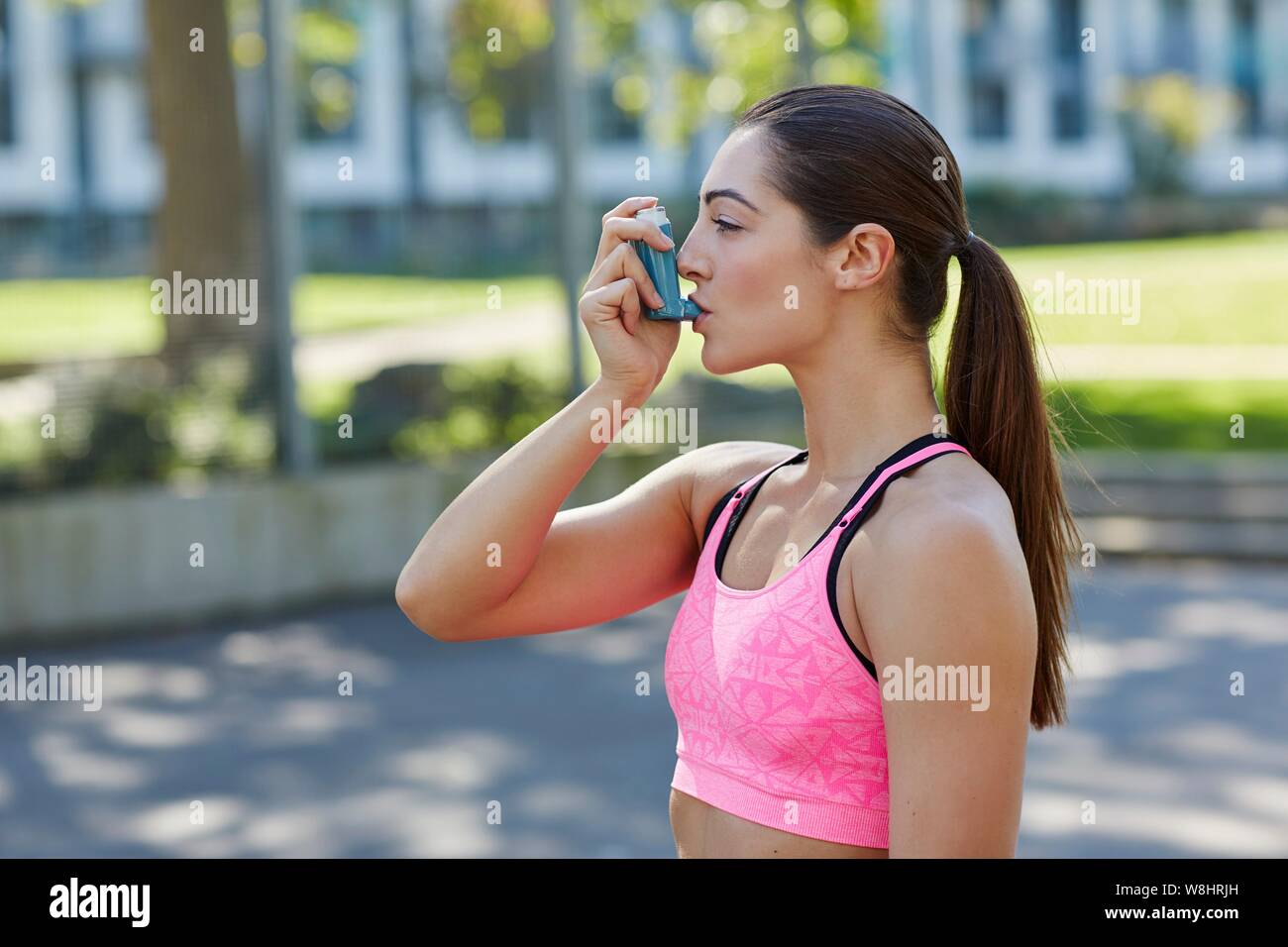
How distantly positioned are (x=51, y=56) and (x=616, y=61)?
396 centimetres

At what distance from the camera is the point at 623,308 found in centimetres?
222

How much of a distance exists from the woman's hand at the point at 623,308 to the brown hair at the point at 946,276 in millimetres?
228

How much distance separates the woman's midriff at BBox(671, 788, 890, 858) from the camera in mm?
1961

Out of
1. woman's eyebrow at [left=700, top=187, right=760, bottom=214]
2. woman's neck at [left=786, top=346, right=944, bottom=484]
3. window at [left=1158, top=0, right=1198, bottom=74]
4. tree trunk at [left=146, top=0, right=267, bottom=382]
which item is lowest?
woman's neck at [left=786, top=346, right=944, bottom=484]

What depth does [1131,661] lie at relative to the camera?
7.90 meters

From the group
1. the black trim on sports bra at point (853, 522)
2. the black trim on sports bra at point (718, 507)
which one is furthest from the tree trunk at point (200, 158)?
the black trim on sports bra at point (853, 522)

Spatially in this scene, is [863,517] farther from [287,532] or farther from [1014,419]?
[287,532]

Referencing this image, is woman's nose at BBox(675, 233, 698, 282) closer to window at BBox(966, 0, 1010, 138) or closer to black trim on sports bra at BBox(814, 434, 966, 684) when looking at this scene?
black trim on sports bra at BBox(814, 434, 966, 684)

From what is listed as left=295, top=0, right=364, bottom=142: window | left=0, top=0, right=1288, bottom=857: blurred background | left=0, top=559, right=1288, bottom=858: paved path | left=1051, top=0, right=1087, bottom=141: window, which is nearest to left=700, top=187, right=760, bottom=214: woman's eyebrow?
left=0, top=559, right=1288, bottom=858: paved path

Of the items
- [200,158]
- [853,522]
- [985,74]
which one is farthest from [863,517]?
[985,74]

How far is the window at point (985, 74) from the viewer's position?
14.7 m

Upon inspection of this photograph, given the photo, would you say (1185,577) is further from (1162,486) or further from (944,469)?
(944,469)

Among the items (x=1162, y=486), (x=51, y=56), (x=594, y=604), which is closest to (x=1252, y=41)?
(x=1162, y=486)

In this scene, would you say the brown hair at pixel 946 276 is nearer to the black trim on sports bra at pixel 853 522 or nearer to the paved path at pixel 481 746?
the black trim on sports bra at pixel 853 522
